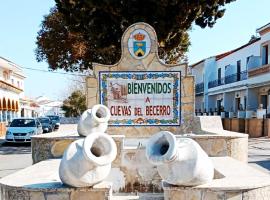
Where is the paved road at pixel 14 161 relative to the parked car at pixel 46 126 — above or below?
below

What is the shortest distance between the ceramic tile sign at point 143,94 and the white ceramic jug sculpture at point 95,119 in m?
2.05

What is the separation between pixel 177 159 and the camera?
404cm

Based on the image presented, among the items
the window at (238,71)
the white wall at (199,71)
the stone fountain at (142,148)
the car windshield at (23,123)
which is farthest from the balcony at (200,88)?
the stone fountain at (142,148)

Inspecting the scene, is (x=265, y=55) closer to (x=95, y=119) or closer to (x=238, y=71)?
(x=238, y=71)

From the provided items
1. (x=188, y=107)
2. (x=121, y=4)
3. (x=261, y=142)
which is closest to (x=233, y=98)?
(x=261, y=142)

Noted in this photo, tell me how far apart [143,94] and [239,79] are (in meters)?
24.8

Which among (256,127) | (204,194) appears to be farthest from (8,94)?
(204,194)

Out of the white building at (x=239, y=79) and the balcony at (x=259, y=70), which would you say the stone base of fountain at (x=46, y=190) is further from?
the balcony at (x=259, y=70)

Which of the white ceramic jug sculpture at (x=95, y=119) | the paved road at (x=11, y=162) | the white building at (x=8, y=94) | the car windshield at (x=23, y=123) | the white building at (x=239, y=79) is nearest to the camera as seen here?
the white ceramic jug sculpture at (x=95, y=119)

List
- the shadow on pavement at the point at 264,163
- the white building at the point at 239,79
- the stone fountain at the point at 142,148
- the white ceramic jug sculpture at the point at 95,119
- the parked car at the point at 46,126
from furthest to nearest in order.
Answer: the white building at the point at 239,79 < the parked car at the point at 46,126 < the shadow on pavement at the point at 264,163 < the white ceramic jug sculpture at the point at 95,119 < the stone fountain at the point at 142,148

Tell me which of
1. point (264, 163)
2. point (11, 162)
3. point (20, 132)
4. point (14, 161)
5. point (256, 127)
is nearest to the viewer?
point (264, 163)

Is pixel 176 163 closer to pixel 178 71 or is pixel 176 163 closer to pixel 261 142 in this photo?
pixel 178 71

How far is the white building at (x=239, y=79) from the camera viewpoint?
25844mm

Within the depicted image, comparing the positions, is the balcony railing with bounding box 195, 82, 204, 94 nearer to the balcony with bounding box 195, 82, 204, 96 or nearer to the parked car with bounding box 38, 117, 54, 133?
the balcony with bounding box 195, 82, 204, 96
